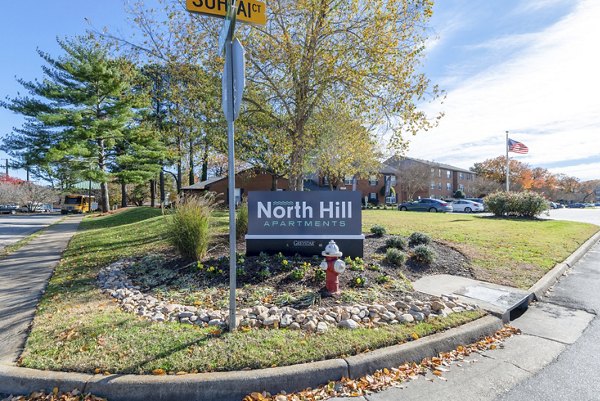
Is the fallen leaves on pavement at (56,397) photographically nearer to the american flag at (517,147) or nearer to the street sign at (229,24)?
the street sign at (229,24)

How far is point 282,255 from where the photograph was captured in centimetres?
630

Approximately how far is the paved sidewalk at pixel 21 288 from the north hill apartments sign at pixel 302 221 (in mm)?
3430

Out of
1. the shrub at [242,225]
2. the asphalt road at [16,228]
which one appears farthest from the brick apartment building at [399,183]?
the shrub at [242,225]

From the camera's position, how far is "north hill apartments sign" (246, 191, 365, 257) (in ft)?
20.8

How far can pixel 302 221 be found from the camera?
6410mm

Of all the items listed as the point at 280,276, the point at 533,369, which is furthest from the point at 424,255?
the point at 533,369

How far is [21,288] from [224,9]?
224 inches

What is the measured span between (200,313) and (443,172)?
65371 millimetres

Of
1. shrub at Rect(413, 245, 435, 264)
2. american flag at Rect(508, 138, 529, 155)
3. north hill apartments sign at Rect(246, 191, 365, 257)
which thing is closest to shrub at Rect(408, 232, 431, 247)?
shrub at Rect(413, 245, 435, 264)

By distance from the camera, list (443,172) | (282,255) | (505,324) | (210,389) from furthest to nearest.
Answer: (443,172) < (282,255) < (505,324) < (210,389)

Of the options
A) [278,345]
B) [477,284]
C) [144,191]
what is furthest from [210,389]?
[144,191]

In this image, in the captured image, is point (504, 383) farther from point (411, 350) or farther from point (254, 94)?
point (254, 94)

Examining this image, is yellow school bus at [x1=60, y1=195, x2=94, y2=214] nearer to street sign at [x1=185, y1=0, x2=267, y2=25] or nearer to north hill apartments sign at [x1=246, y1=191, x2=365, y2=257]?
north hill apartments sign at [x1=246, y1=191, x2=365, y2=257]

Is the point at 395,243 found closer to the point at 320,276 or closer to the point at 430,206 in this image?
the point at 320,276
